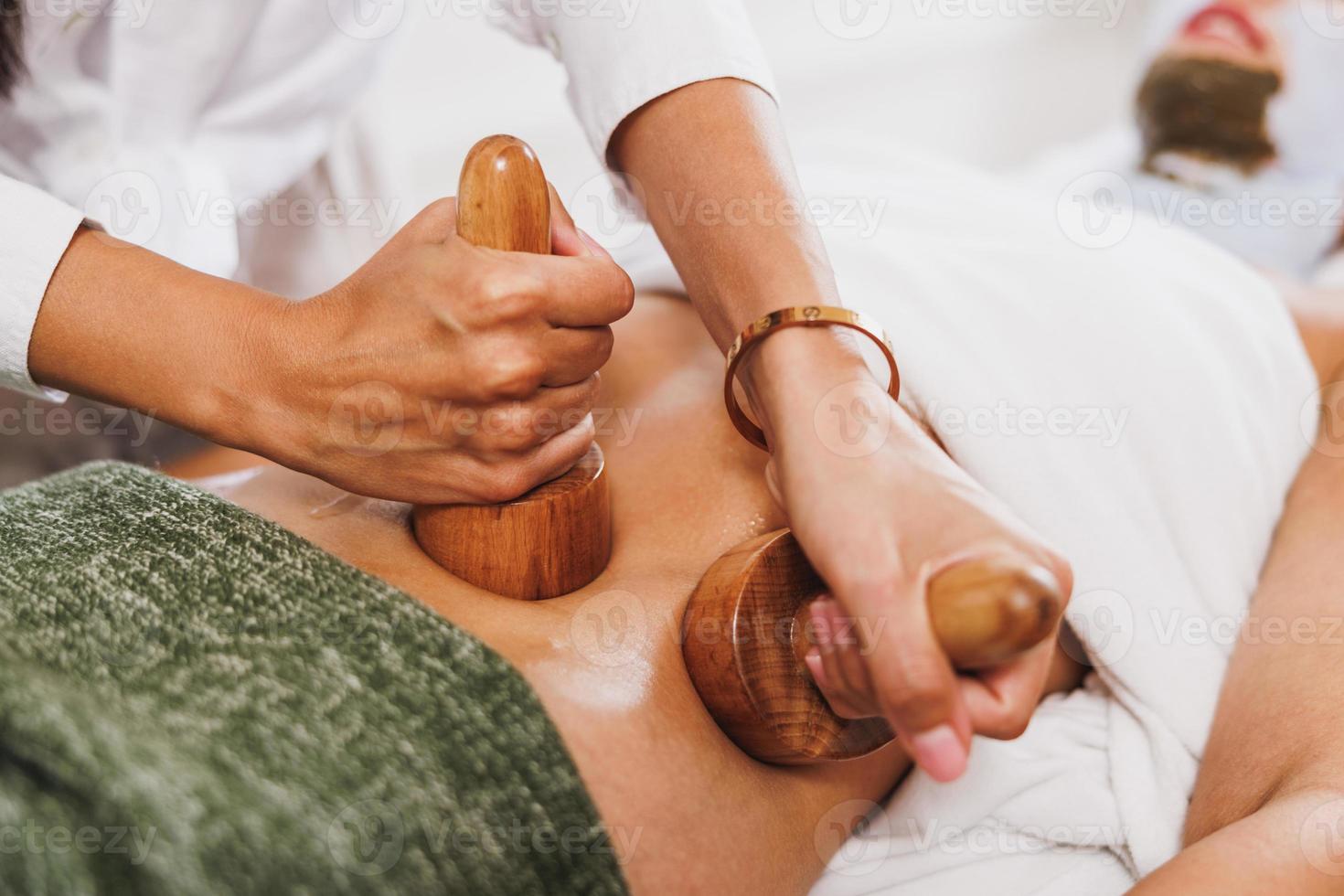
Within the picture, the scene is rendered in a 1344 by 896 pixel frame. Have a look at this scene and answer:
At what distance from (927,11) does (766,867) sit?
2.46 m

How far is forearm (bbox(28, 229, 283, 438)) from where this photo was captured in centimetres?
64

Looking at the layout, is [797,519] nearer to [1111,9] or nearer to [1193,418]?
[1193,418]

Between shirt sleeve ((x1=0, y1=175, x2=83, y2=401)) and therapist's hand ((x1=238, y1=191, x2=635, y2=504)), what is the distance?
156mm

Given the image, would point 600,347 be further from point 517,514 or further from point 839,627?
point 839,627

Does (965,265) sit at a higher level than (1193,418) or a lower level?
higher

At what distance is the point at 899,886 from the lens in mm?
718

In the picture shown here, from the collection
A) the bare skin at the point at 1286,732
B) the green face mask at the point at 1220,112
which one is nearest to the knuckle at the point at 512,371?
the bare skin at the point at 1286,732

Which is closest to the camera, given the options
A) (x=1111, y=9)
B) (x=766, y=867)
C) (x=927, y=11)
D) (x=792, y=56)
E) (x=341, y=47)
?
(x=766, y=867)

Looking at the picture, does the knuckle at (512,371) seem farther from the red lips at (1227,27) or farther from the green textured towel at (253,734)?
the red lips at (1227,27)

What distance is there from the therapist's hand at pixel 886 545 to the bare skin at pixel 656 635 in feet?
0.31

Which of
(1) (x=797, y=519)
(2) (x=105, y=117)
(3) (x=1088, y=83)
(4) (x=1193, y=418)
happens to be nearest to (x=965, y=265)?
(4) (x=1193, y=418)

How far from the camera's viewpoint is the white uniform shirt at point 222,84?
2.50 ft

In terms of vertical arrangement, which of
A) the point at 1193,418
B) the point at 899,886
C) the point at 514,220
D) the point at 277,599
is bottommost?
the point at 899,886

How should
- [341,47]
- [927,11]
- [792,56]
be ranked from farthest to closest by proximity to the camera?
[927,11]
[792,56]
[341,47]
